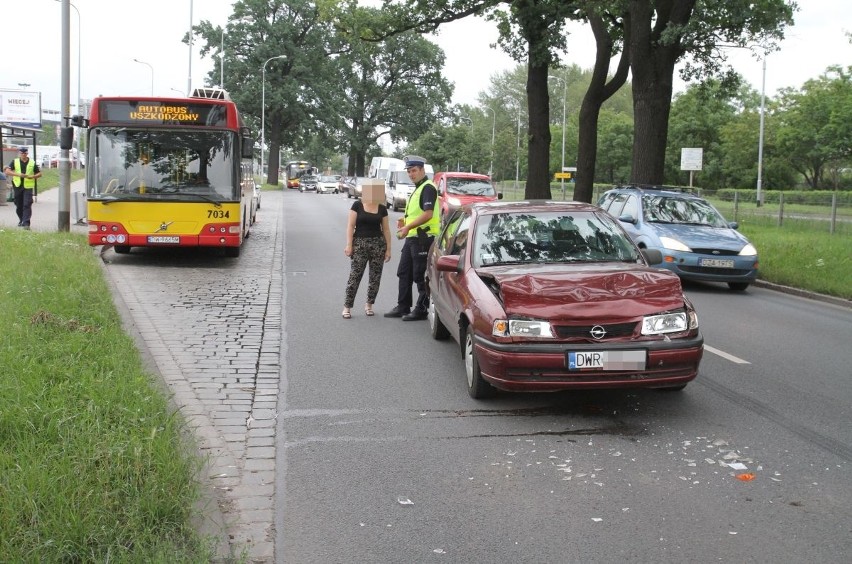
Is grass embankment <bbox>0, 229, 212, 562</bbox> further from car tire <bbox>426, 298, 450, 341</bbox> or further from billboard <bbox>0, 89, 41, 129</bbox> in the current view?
billboard <bbox>0, 89, 41, 129</bbox>

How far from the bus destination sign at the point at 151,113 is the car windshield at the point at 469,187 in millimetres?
14920

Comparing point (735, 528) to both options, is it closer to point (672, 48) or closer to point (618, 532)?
point (618, 532)

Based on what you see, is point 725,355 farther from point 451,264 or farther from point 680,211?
point 680,211

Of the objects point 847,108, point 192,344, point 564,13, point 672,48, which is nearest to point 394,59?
point 847,108

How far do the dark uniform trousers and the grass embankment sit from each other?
356 cm

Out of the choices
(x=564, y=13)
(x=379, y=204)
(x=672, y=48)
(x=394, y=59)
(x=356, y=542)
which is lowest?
(x=356, y=542)

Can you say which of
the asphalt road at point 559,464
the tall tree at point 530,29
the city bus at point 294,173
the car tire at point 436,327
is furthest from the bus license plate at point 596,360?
the city bus at point 294,173

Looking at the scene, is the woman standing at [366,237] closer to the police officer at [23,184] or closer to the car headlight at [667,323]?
the car headlight at [667,323]

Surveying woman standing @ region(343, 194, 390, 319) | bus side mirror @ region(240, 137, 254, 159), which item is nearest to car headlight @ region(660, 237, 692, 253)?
woman standing @ region(343, 194, 390, 319)

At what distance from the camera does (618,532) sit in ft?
14.3

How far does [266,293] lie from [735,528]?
9168mm

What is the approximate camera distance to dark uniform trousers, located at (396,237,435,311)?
10609 mm

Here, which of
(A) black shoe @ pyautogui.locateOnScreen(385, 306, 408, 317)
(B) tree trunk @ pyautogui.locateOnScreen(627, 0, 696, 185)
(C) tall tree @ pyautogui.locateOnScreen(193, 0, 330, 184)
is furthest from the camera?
(C) tall tree @ pyautogui.locateOnScreen(193, 0, 330, 184)

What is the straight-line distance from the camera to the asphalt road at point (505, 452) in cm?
427
